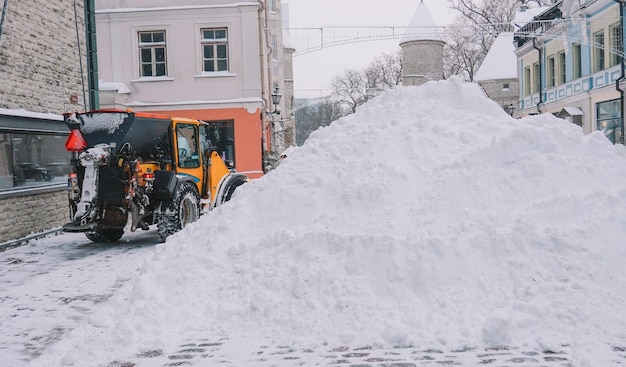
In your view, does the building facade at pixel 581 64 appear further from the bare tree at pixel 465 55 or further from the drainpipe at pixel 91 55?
the bare tree at pixel 465 55

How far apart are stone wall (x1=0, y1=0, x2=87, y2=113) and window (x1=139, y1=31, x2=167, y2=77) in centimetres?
755

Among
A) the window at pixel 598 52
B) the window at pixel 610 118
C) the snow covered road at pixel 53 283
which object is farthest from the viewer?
the window at pixel 598 52

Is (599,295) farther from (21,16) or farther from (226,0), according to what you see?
(226,0)

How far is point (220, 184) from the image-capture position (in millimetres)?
11922

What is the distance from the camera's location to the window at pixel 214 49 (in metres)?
21.5

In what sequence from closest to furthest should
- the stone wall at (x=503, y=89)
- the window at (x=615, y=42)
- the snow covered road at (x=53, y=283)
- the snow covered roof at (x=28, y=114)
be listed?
the snow covered road at (x=53, y=283)
the snow covered roof at (x=28, y=114)
the window at (x=615, y=42)
the stone wall at (x=503, y=89)

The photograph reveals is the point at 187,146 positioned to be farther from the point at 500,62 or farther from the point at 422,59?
the point at 500,62

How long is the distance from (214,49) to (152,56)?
242 centimetres

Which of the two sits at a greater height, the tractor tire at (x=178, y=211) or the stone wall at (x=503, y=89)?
the stone wall at (x=503, y=89)

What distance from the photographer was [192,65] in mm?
21500

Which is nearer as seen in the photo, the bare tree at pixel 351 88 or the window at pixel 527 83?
the window at pixel 527 83

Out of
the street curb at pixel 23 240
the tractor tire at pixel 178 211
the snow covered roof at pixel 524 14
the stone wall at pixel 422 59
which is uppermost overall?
→ the snow covered roof at pixel 524 14

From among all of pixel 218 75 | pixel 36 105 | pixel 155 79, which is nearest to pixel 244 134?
pixel 218 75

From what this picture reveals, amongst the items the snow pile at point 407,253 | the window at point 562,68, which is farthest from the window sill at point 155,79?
the window at point 562,68
